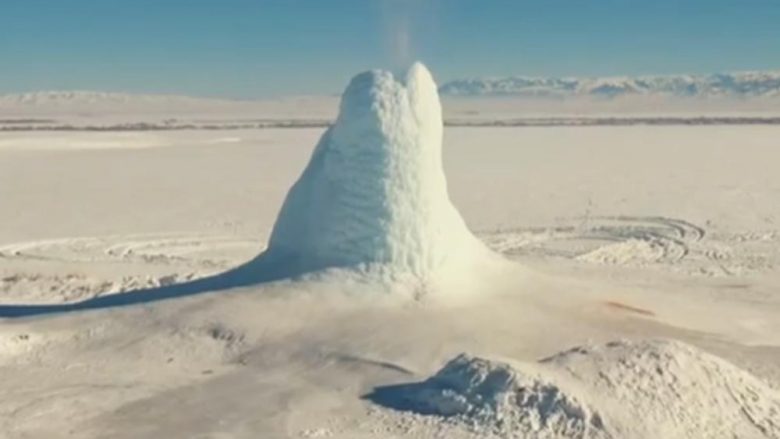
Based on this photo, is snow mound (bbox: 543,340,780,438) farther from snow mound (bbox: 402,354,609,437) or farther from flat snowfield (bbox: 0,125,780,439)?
snow mound (bbox: 402,354,609,437)

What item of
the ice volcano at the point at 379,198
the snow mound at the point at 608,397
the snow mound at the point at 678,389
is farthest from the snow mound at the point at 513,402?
the ice volcano at the point at 379,198

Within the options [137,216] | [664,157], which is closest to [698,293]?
[137,216]

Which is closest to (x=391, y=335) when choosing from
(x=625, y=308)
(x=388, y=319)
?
(x=388, y=319)

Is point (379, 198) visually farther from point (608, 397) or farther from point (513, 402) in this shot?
point (608, 397)

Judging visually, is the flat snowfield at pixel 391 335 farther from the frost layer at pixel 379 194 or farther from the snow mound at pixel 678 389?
the frost layer at pixel 379 194

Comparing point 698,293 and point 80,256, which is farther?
point 80,256

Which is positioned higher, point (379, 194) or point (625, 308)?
point (379, 194)

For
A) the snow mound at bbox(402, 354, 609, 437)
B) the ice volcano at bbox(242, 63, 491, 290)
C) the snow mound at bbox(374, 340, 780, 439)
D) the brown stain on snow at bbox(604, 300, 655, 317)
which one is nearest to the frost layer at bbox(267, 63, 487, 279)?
the ice volcano at bbox(242, 63, 491, 290)

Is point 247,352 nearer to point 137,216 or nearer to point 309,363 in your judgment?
point 309,363
